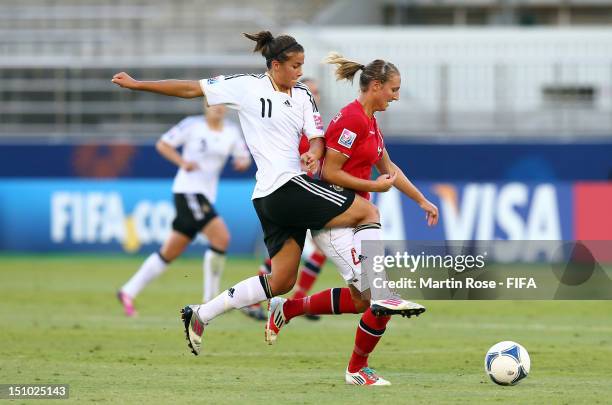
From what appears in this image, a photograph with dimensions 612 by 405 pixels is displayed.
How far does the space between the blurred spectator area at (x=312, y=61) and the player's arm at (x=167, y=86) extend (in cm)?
1638

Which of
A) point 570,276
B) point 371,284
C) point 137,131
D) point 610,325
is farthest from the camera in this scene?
point 137,131

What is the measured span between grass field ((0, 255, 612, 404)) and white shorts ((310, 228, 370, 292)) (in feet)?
2.58

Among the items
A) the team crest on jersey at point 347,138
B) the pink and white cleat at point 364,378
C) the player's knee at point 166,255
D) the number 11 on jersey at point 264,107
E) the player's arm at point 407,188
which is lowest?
the player's knee at point 166,255

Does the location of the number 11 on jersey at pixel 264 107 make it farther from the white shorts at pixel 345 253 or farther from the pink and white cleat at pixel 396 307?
the pink and white cleat at pixel 396 307

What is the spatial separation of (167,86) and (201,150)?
664 centimetres

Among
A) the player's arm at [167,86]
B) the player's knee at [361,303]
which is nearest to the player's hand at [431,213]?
the player's knee at [361,303]

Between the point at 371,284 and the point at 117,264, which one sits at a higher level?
the point at 371,284

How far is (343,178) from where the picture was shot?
8852 millimetres

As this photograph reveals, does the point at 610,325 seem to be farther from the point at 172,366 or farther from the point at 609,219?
the point at 609,219

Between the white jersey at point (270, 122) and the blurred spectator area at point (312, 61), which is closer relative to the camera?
the white jersey at point (270, 122)

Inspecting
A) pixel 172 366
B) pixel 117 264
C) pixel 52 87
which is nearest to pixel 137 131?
pixel 52 87

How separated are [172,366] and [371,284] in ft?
7.53

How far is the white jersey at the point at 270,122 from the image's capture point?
29.5ft

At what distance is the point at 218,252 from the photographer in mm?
15188
